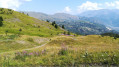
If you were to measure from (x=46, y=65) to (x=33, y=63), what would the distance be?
1.01 metres

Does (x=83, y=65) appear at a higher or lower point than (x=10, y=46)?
higher

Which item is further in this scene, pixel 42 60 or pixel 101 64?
pixel 42 60

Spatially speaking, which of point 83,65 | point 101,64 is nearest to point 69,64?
point 83,65

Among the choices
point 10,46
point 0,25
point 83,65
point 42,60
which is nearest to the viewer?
point 83,65

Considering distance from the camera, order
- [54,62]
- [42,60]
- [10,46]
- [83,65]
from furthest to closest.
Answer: [10,46] < [42,60] < [54,62] < [83,65]

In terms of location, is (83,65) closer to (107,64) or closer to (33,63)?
(107,64)

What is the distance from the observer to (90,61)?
7.38m

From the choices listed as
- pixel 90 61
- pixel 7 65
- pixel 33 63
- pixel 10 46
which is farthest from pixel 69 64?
pixel 10 46

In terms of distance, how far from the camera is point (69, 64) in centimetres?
729

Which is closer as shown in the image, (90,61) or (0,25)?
(90,61)

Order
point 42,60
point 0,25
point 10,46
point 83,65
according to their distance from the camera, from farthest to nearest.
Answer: point 0,25 < point 10,46 < point 42,60 < point 83,65

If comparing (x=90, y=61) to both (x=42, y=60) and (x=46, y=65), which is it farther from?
(x=42, y=60)

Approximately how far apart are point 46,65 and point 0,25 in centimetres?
6302

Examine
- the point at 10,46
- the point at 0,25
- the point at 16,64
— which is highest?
the point at 0,25
